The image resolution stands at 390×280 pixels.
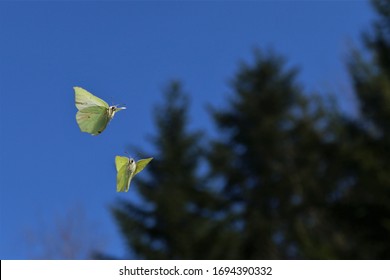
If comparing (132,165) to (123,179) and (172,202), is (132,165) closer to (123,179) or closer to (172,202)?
(123,179)

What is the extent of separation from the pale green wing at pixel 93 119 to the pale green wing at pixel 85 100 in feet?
0.04

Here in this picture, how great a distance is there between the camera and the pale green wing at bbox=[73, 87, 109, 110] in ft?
4.38

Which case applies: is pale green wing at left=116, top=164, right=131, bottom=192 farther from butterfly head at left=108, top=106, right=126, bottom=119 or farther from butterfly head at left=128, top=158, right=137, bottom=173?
butterfly head at left=108, top=106, right=126, bottom=119

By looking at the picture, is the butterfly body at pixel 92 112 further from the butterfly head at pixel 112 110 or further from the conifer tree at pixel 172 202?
the conifer tree at pixel 172 202

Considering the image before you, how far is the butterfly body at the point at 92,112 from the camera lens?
1275mm

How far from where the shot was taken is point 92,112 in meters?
1.32

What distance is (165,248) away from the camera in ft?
58.3

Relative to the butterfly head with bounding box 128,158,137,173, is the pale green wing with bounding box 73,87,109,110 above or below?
above

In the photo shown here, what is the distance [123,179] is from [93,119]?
124mm

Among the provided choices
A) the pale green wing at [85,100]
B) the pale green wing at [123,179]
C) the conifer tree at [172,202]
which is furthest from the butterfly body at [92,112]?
the conifer tree at [172,202]

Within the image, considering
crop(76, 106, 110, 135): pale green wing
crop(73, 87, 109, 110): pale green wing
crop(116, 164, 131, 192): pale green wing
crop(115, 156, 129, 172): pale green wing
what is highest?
crop(73, 87, 109, 110): pale green wing

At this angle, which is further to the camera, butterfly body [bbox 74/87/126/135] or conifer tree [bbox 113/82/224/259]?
conifer tree [bbox 113/82/224/259]

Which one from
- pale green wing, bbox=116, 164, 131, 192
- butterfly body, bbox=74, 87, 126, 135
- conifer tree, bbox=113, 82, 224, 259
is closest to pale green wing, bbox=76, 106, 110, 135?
butterfly body, bbox=74, 87, 126, 135

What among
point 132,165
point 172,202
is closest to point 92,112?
point 132,165
